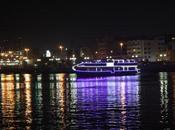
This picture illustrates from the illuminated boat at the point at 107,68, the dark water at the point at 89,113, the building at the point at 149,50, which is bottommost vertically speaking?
the dark water at the point at 89,113

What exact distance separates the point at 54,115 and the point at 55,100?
30.8 ft

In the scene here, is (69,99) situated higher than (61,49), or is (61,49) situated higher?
(61,49)

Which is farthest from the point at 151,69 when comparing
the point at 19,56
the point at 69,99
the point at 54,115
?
the point at 54,115

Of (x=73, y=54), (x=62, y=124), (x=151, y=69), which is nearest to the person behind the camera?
(x=62, y=124)

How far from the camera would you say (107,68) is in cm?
8338

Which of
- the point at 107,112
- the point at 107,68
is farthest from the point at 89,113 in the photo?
the point at 107,68

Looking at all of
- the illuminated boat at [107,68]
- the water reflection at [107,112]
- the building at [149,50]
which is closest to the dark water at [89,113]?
the water reflection at [107,112]

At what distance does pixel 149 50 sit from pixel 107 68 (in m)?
45.0

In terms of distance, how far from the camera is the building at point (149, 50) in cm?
12375

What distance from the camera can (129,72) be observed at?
83375mm

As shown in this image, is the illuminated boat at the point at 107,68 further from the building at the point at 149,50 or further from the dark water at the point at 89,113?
the dark water at the point at 89,113

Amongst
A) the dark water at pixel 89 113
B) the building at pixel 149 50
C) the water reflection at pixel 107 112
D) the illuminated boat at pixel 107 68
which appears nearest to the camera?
the dark water at pixel 89 113

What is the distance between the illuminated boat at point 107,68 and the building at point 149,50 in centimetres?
3820

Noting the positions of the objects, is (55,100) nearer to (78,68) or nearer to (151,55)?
(78,68)
